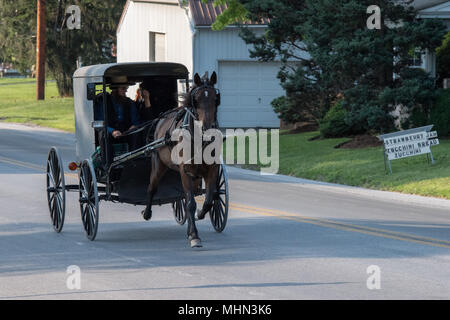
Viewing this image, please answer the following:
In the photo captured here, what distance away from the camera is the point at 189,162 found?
1133 centimetres

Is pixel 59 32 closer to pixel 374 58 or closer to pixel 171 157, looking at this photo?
pixel 374 58

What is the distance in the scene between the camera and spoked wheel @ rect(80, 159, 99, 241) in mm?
12062

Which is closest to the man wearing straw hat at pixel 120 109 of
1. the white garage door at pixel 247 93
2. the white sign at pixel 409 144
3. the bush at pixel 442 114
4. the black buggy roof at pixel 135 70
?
the black buggy roof at pixel 135 70

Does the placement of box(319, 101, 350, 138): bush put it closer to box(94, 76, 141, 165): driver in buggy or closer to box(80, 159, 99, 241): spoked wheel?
box(94, 76, 141, 165): driver in buggy

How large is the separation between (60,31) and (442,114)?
116ft

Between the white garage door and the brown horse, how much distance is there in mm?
22943

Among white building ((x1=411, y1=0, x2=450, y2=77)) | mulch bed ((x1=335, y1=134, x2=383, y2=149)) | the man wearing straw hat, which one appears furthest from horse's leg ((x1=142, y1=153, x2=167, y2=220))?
white building ((x1=411, y1=0, x2=450, y2=77))

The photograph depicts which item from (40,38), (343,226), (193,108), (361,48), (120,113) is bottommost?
(343,226)

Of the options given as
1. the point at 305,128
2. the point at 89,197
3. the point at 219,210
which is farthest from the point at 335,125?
the point at 89,197

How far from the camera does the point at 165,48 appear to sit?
124 feet

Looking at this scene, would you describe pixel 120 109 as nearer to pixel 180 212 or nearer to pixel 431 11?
pixel 180 212

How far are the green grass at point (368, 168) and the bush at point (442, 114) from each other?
2.05 feet
